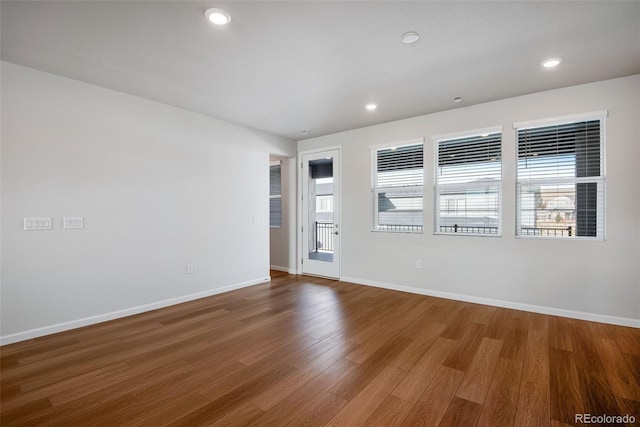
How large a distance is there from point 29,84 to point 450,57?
4137mm

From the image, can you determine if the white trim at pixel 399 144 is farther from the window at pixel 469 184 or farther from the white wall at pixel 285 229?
the white wall at pixel 285 229

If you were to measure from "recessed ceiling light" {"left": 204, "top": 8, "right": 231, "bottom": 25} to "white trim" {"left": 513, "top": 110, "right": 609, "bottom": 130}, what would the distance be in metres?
3.57

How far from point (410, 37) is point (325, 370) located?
2814 millimetres

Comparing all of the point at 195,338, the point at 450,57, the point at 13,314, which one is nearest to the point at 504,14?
the point at 450,57

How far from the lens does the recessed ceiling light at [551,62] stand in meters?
2.83

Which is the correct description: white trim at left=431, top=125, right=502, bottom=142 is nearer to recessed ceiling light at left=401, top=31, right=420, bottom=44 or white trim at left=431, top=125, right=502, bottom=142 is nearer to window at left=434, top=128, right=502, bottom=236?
window at left=434, top=128, right=502, bottom=236

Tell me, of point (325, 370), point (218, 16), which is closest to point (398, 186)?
point (325, 370)

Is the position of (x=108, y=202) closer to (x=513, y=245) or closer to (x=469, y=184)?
(x=469, y=184)

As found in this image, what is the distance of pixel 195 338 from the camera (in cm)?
296

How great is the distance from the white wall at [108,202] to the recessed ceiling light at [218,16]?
2062mm

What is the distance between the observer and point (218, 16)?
2.17 m

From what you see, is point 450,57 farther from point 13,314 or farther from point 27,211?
point 13,314

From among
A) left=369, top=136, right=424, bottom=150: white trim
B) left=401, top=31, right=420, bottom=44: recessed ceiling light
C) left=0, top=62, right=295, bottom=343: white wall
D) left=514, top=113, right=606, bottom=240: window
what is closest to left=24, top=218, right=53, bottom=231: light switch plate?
left=0, top=62, right=295, bottom=343: white wall

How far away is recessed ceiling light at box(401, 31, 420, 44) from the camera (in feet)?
7.86
